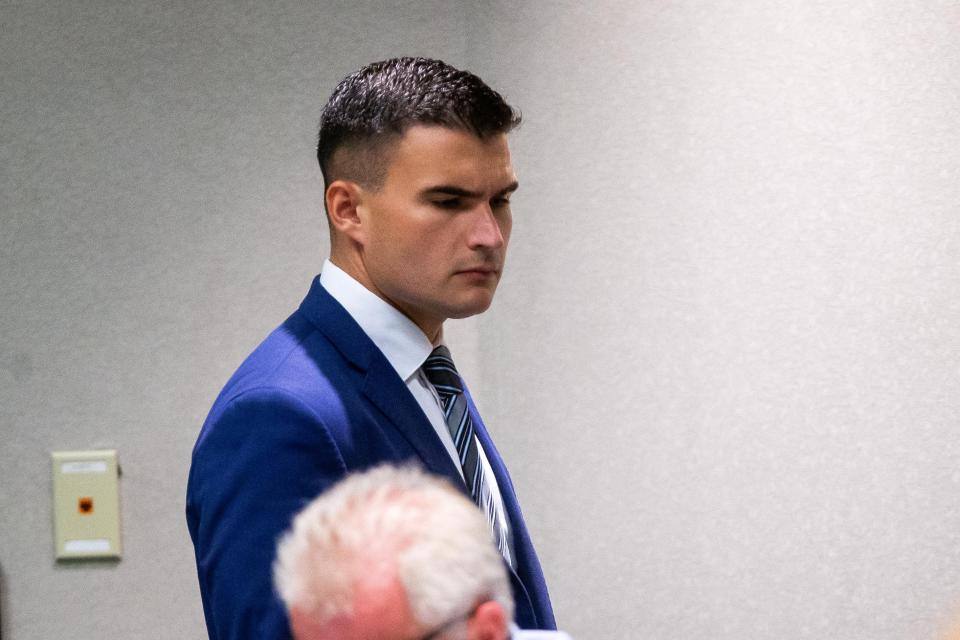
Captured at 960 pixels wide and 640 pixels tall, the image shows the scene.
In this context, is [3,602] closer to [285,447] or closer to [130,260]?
[130,260]

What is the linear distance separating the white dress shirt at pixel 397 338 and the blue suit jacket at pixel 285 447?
0.02m

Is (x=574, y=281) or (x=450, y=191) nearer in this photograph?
(x=450, y=191)

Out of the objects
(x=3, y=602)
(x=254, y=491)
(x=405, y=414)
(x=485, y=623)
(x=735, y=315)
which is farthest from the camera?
(x=3, y=602)

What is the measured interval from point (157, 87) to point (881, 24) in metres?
1.24

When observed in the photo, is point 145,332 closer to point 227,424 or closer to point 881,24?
point 227,424

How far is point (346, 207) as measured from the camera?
49.1 inches

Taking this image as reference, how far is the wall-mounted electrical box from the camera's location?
196 cm

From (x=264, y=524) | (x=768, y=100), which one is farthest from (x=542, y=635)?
(x=768, y=100)

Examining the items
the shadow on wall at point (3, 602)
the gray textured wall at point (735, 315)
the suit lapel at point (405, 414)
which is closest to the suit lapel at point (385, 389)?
the suit lapel at point (405, 414)

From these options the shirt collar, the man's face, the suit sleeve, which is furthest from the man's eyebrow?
the suit sleeve

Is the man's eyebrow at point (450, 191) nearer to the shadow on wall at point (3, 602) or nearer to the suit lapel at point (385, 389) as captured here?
the suit lapel at point (385, 389)

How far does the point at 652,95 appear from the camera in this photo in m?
1.83

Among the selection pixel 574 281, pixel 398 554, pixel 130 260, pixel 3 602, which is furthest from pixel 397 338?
Result: pixel 3 602

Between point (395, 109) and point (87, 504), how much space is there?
111 cm
